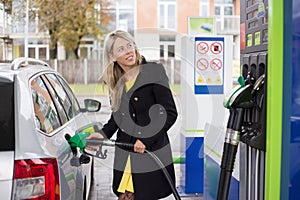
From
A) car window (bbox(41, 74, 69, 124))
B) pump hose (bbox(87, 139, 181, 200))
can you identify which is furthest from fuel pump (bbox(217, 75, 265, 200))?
Result: car window (bbox(41, 74, 69, 124))

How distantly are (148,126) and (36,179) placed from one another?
0.89m

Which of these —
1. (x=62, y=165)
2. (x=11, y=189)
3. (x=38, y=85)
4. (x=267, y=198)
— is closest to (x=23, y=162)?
(x=11, y=189)

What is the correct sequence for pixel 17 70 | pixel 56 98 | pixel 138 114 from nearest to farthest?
1. pixel 17 70
2. pixel 138 114
3. pixel 56 98

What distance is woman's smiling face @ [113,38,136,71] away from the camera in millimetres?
2924

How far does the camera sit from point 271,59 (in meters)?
1.96

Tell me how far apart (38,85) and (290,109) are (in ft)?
5.06

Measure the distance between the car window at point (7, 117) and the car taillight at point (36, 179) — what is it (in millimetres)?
105

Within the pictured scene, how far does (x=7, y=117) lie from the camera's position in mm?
2334

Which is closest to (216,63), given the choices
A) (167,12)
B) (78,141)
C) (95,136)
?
(95,136)

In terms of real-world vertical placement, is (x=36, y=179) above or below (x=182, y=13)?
below

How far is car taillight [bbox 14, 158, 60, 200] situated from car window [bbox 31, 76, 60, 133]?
0.28 metres

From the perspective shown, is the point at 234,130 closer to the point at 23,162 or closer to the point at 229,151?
the point at 229,151

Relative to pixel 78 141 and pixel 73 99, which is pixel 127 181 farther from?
pixel 73 99

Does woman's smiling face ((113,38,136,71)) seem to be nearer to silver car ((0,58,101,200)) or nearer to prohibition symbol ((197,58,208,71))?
silver car ((0,58,101,200))
